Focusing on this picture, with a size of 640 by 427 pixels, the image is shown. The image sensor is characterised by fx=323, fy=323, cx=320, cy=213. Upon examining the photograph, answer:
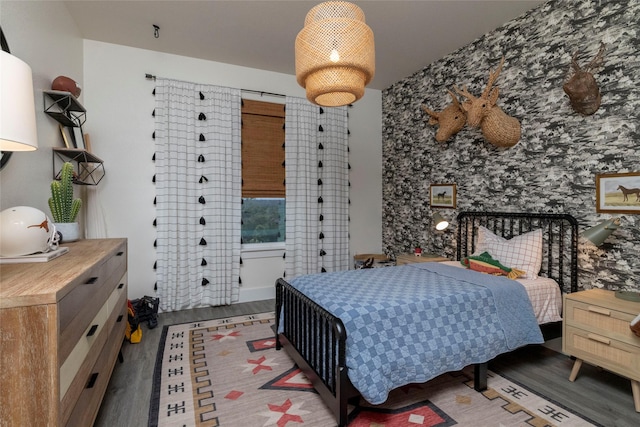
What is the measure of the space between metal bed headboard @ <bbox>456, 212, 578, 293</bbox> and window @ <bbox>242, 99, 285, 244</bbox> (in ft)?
8.47

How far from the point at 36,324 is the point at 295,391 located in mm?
1585

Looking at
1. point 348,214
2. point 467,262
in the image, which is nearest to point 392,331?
point 467,262

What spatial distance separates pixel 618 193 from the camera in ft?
7.79

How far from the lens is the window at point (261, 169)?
4.16 m

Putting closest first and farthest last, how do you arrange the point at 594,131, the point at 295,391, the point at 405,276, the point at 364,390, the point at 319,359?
the point at 364,390, the point at 319,359, the point at 295,391, the point at 594,131, the point at 405,276

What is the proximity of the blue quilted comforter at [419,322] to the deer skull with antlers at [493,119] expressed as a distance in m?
1.34

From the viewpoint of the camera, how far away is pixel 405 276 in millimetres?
2742

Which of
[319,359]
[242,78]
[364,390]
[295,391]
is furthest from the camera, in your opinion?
[242,78]

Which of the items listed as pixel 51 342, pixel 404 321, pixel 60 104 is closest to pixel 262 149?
pixel 60 104

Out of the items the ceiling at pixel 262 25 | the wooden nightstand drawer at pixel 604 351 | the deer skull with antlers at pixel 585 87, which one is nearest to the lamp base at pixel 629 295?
the wooden nightstand drawer at pixel 604 351

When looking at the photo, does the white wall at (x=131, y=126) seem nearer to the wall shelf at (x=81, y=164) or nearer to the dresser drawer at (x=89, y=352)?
the wall shelf at (x=81, y=164)

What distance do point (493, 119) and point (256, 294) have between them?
336cm

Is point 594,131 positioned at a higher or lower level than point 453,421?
higher

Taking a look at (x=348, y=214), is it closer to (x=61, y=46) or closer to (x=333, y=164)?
(x=333, y=164)
